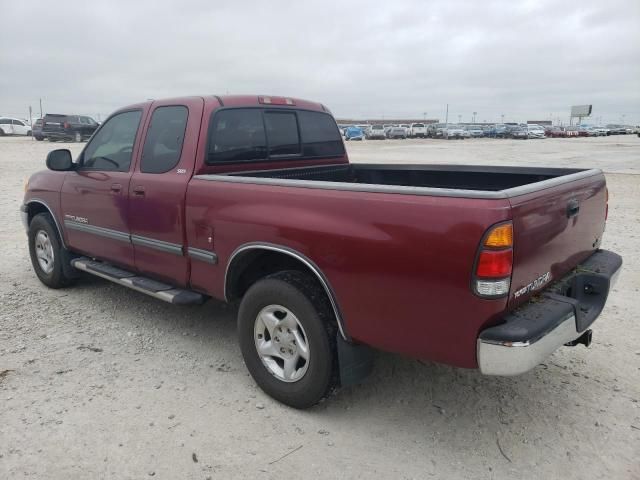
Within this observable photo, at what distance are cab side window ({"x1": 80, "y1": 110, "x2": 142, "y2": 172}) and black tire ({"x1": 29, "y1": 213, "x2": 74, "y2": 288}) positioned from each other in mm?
940

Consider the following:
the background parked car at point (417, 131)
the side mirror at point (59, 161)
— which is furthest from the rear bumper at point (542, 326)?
the background parked car at point (417, 131)

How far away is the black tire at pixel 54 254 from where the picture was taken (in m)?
5.41

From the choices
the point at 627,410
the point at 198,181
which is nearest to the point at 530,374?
the point at 627,410

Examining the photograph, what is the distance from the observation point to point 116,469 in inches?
111

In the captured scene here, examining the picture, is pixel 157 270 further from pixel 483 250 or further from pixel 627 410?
pixel 627 410

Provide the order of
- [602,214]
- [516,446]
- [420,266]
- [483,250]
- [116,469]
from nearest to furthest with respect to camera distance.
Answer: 1. [483,250]
2. [420,266]
3. [116,469]
4. [516,446]
5. [602,214]

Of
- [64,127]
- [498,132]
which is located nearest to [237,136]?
[64,127]

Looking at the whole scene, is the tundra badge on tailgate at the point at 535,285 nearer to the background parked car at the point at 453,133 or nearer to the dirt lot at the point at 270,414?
the dirt lot at the point at 270,414

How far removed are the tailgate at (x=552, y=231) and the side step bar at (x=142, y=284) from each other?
231cm

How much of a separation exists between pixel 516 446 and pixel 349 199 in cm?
167

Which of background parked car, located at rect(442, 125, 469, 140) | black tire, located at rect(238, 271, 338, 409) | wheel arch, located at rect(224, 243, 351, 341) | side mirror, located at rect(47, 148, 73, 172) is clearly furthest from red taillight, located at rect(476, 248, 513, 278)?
background parked car, located at rect(442, 125, 469, 140)

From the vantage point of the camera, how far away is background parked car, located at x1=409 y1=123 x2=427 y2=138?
58719 mm

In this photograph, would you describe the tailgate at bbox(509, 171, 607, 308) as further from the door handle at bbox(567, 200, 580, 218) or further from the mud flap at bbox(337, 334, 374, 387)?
the mud flap at bbox(337, 334, 374, 387)

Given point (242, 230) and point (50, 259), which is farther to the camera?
point (50, 259)
